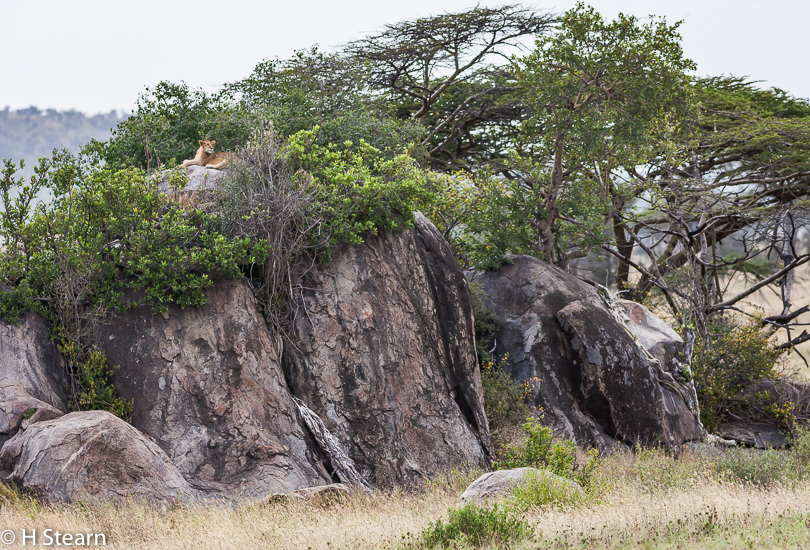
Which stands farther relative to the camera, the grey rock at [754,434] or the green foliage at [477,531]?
the grey rock at [754,434]

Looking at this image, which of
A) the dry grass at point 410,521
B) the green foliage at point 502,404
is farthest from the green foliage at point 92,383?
the green foliage at point 502,404

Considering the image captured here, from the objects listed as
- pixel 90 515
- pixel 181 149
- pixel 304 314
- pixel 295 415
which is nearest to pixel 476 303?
pixel 304 314

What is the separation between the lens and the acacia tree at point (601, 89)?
13.5m

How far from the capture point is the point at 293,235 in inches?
436

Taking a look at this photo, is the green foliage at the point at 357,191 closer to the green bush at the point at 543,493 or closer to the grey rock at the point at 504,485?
the grey rock at the point at 504,485

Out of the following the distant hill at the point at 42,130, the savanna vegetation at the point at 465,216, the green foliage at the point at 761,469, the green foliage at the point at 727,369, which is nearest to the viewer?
the savanna vegetation at the point at 465,216

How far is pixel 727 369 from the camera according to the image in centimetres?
1694

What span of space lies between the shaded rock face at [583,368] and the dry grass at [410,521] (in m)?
4.76

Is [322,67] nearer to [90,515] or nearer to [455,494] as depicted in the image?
[455,494]

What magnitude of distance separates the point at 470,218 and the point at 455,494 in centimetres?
757

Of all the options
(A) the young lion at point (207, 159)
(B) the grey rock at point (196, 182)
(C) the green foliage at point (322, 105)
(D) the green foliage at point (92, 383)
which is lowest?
(D) the green foliage at point (92, 383)

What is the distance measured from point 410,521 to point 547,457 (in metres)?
3.43

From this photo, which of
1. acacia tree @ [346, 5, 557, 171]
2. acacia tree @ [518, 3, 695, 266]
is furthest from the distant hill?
acacia tree @ [518, 3, 695, 266]

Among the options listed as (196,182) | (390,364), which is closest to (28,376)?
(196,182)
